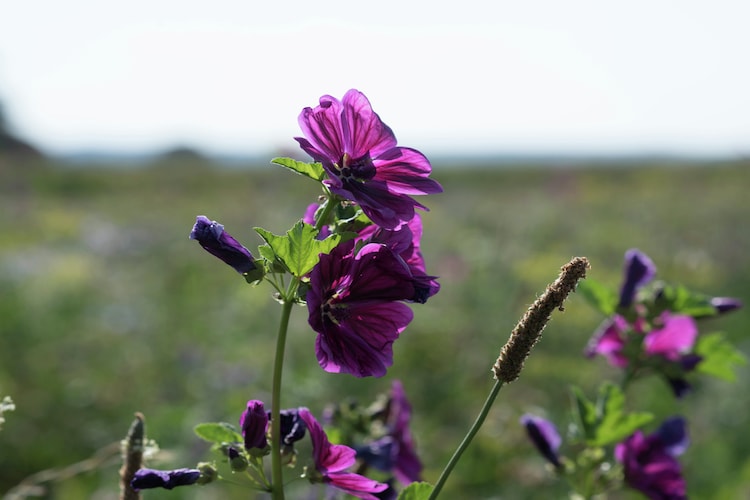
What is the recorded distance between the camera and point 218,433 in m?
0.91

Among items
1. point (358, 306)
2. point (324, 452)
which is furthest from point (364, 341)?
point (324, 452)

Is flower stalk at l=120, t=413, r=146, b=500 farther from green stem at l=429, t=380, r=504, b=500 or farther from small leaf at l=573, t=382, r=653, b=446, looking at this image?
small leaf at l=573, t=382, r=653, b=446

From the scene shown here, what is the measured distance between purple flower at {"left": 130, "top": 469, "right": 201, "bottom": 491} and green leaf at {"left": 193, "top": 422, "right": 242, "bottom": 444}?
0.09m

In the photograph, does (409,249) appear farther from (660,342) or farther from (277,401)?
(660,342)

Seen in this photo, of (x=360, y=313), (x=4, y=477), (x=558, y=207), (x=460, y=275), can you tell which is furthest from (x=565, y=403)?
(x=558, y=207)

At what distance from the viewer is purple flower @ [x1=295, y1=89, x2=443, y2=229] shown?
2.79 ft

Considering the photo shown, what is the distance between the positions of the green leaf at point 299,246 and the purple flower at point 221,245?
30mm

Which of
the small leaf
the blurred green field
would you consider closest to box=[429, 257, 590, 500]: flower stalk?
the small leaf

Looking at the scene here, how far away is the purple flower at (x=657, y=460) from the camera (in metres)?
1.24

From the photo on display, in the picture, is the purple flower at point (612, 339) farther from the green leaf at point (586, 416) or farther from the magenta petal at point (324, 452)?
the magenta petal at point (324, 452)

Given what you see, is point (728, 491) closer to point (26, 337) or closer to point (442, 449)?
point (442, 449)

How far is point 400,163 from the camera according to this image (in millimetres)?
903

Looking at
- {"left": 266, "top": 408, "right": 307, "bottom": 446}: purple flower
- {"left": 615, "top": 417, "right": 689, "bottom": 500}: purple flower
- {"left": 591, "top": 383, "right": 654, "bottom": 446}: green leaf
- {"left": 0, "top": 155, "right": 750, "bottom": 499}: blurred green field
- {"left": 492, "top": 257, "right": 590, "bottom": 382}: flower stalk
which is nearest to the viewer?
{"left": 492, "top": 257, "right": 590, "bottom": 382}: flower stalk

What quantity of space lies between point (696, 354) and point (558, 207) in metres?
16.9
